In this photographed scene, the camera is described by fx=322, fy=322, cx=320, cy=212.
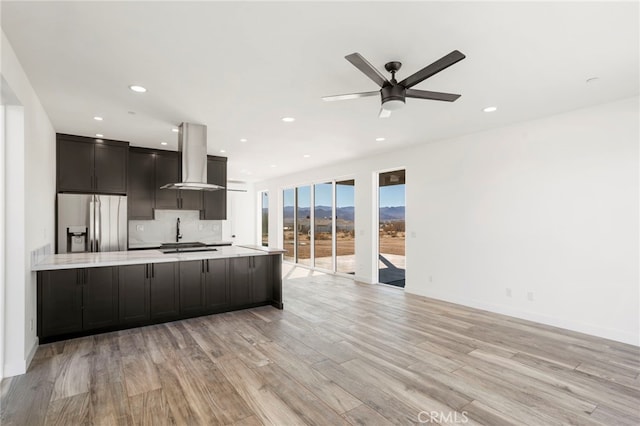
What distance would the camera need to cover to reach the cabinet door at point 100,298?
3629 millimetres

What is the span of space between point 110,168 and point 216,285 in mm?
2838

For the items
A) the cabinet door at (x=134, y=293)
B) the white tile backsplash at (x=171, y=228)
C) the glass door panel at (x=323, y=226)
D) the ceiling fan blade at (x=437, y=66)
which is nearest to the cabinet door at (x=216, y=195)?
the white tile backsplash at (x=171, y=228)

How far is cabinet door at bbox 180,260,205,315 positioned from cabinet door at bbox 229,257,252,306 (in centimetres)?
41

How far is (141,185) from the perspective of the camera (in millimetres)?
5945

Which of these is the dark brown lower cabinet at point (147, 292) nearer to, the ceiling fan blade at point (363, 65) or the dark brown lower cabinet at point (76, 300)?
the dark brown lower cabinet at point (76, 300)

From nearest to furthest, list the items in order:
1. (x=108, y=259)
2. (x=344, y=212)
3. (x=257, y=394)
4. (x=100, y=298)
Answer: (x=257, y=394) < (x=100, y=298) < (x=108, y=259) < (x=344, y=212)

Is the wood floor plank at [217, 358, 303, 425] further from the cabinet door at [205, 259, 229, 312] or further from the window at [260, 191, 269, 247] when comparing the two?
the window at [260, 191, 269, 247]

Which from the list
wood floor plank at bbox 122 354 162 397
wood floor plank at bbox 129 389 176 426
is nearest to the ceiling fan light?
wood floor plank at bbox 129 389 176 426

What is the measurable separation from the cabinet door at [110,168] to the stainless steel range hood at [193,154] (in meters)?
1.78

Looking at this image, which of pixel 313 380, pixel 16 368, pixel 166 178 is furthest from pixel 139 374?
pixel 166 178

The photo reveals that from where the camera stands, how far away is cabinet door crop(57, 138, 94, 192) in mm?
4934

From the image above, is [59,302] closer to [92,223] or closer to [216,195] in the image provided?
[92,223]

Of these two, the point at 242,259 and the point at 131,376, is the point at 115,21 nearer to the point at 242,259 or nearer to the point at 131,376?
the point at 131,376

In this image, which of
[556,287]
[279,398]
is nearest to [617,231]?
[556,287]
